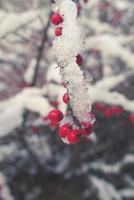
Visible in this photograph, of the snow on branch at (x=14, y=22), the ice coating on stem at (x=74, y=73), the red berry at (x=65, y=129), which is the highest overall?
the snow on branch at (x=14, y=22)

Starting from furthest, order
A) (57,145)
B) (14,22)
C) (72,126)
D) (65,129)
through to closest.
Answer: (57,145) < (14,22) < (65,129) < (72,126)

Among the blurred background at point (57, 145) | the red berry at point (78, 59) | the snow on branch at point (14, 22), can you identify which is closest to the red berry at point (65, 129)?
the red berry at point (78, 59)

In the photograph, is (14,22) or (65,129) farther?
(14,22)

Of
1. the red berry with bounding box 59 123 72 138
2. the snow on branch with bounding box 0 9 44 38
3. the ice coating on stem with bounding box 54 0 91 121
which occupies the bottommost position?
the ice coating on stem with bounding box 54 0 91 121

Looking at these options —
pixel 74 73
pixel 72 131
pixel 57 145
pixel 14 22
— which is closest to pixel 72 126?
pixel 72 131

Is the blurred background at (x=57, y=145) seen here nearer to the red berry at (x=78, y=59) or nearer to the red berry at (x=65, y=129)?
the red berry at (x=65, y=129)

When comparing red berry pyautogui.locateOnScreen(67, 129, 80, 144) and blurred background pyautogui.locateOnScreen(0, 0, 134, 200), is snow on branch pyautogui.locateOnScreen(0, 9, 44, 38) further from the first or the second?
red berry pyautogui.locateOnScreen(67, 129, 80, 144)

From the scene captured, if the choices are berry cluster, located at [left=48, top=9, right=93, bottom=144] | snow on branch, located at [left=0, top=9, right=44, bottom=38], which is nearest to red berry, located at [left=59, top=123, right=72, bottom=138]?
berry cluster, located at [left=48, top=9, right=93, bottom=144]

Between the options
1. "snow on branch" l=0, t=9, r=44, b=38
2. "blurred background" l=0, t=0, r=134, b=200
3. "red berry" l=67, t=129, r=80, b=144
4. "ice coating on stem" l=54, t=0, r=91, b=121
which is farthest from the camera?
"blurred background" l=0, t=0, r=134, b=200

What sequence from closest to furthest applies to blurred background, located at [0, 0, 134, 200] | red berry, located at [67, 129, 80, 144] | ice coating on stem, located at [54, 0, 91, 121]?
1. ice coating on stem, located at [54, 0, 91, 121]
2. red berry, located at [67, 129, 80, 144]
3. blurred background, located at [0, 0, 134, 200]

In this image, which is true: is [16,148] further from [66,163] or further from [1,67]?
[1,67]

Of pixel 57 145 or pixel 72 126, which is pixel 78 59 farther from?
pixel 57 145

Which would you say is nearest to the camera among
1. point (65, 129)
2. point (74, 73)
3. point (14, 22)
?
point (74, 73)
